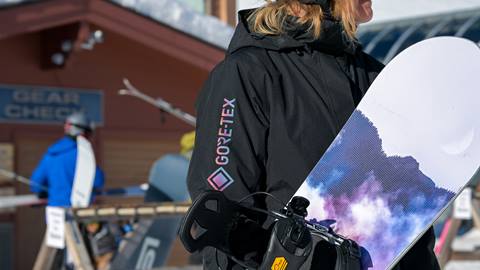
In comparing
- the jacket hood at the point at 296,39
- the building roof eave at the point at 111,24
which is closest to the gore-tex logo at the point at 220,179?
the jacket hood at the point at 296,39

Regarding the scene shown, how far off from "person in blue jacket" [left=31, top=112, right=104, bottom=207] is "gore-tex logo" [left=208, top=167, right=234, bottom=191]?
566 cm

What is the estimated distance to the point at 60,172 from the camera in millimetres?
7531

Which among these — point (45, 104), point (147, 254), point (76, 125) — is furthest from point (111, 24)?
point (147, 254)

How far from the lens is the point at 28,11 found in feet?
28.8

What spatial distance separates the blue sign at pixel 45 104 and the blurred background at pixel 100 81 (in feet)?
0.03

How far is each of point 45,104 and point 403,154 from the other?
27.1 ft

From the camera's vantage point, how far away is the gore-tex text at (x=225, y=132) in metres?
2.02

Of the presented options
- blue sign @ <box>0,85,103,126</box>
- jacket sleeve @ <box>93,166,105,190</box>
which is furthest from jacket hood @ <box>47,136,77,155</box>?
blue sign @ <box>0,85,103,126</box>

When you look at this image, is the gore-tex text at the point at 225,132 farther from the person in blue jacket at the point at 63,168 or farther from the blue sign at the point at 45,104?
the blue sign at the point at 45,104

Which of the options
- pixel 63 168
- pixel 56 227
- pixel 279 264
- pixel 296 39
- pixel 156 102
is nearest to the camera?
pixel 279 264

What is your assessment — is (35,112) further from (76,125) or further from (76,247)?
(76,247)

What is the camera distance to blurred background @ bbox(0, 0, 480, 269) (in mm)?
9438

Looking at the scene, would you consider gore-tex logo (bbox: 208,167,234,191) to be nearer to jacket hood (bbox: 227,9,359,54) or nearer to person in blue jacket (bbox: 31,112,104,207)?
jacket hood (bbox: 227,9,359,54)

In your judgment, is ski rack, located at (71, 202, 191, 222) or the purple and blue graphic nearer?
the purple and blue graphic
